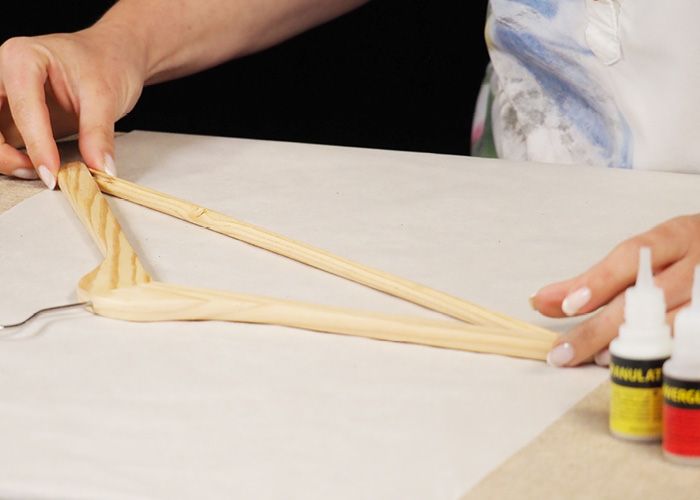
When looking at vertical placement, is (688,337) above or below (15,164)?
above

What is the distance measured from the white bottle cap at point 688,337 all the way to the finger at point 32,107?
2.24 ft

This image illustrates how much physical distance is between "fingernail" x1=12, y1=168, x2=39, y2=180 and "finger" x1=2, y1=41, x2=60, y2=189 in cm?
2

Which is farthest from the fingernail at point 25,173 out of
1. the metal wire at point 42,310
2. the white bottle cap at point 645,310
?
the white bottle cap at point 645,310

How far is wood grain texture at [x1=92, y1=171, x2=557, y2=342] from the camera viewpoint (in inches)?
30.4

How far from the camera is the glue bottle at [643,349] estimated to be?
1.95 ft

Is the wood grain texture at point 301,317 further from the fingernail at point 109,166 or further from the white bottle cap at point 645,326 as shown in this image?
the fingernail at point 109,166

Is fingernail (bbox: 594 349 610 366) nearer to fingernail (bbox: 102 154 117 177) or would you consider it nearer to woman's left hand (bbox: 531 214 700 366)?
woman's left hand (bbox: 531 214 700 366)

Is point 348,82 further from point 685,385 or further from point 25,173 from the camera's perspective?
point 685,385

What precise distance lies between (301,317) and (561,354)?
0.18 meters

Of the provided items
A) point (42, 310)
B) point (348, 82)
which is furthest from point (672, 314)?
point (348, 82)

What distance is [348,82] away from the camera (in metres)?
1.73

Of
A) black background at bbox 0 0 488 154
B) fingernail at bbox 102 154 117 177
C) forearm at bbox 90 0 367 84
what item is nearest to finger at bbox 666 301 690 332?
fingernail at bbox 102 154 117 177

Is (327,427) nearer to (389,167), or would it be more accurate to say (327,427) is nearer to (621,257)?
(621,257)

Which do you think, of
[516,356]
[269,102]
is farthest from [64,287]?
[269,102]
